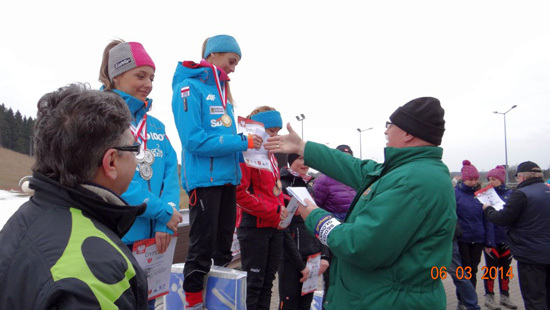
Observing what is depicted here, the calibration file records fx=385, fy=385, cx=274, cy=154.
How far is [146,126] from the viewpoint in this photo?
2881 millimetres

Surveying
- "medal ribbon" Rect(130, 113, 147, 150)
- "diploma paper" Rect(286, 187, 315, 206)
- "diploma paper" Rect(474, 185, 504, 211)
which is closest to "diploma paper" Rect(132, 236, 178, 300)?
"medal ribbon" Rect(130, 113, 147, 150)

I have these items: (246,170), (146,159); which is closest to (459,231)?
(246,170)

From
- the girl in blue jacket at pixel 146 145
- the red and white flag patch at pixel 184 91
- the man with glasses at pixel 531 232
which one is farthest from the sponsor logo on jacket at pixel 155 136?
the man with glasses at pixel 531 232

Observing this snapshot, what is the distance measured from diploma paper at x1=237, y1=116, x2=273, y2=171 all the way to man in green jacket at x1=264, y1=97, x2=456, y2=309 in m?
1.04

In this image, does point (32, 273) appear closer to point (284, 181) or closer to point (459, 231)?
point (284, 181)

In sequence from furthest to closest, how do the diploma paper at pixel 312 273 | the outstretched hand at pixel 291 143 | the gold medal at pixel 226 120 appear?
the diploma paper at pixel 312 273 → the gold medal at pixel 226 120 → the outstretched hand at pixel 291 143

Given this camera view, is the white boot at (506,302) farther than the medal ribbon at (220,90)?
Yes

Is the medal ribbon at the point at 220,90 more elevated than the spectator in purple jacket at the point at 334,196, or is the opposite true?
the medal ribbon at the point at 220,90

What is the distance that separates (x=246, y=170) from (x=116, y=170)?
2.46 metres

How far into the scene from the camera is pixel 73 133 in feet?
4.10

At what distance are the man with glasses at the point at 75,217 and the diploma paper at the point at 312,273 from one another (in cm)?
316

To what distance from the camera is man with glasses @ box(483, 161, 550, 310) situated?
17.9 feet

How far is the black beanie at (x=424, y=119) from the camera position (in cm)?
245

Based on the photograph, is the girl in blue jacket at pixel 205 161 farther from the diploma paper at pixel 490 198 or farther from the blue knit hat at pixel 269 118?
the diploma paper at pixel 490 198
